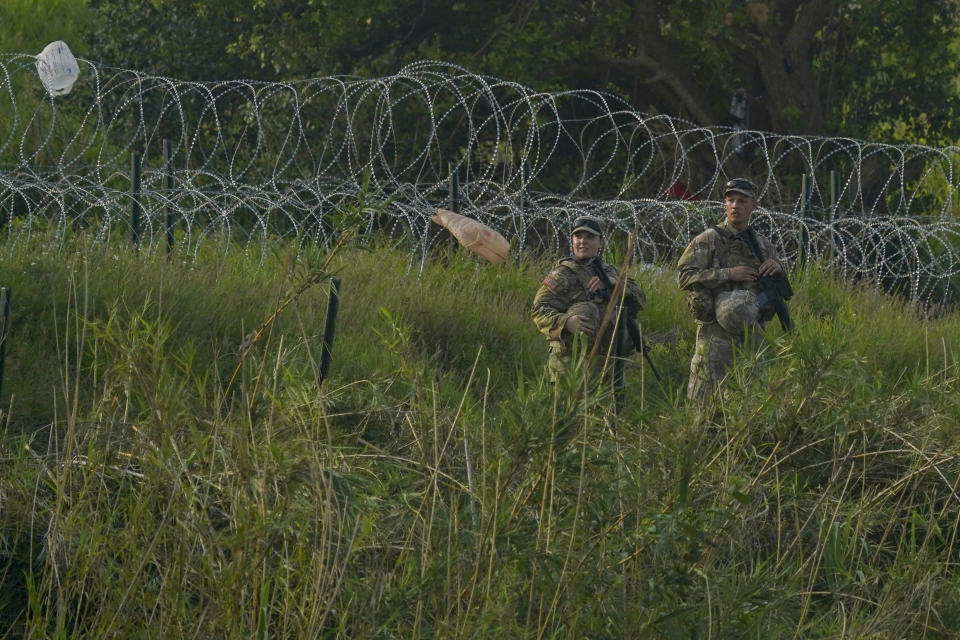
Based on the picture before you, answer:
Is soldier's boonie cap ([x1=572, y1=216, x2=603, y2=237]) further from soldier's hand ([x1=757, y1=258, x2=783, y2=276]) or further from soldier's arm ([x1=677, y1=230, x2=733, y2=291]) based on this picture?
soldier's hand ([x1=757, y1=258, x2=783, y2=276])

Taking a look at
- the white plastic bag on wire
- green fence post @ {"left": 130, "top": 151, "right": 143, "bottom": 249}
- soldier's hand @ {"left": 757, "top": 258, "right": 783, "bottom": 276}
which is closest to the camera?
Result: soldier's hand @ {"left": 757, "top": 258, "right": 783, "bottom": 276}

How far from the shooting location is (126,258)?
8.23 meters

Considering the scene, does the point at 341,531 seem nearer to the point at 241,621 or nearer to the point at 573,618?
the point at 241,621

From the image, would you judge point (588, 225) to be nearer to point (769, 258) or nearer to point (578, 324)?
point (578, 324)

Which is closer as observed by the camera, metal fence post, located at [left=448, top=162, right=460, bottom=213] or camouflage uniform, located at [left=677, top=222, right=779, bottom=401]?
camouflage uniform, located at [left=677, top=222, right=779, bottom=401]

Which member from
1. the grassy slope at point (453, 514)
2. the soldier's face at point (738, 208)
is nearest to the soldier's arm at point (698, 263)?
the soldier's face at point (738, 208)

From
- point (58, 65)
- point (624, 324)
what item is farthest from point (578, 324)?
point (58, 65)

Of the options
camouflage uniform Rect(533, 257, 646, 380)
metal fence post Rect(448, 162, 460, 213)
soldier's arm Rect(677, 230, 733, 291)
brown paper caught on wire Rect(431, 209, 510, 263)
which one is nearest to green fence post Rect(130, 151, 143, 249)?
brown paper caught on wire Rect(431, 209, 510, 263)

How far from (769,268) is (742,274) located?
0.44 feet

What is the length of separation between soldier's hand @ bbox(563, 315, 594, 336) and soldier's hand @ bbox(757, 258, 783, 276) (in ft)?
3.17

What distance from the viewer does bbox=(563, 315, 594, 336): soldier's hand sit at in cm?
716

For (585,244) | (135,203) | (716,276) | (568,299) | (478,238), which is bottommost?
(135,203)

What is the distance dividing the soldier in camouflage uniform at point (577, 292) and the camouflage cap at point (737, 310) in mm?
415

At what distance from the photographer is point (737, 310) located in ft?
24.8
